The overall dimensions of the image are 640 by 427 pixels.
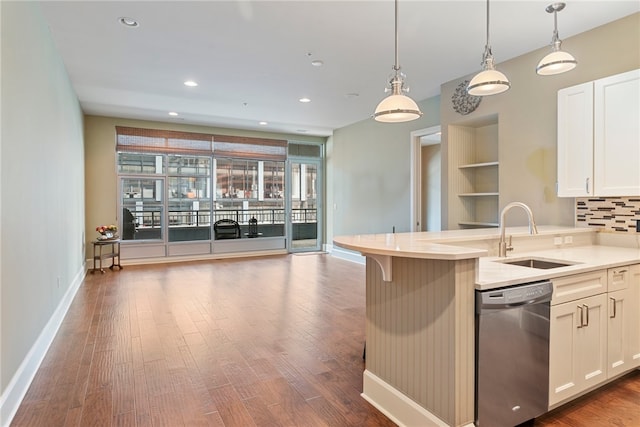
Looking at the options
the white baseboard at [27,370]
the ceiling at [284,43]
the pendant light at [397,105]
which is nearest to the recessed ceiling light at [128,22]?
the ceiling at [284,43]

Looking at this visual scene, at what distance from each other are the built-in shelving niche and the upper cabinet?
1353 mm

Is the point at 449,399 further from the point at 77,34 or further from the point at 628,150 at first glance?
the point at 77,34

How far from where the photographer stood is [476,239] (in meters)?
2.57

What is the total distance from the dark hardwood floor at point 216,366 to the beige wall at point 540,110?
1.93m

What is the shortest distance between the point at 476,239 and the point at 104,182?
23.4 feet

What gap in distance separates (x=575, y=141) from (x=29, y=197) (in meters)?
4.61

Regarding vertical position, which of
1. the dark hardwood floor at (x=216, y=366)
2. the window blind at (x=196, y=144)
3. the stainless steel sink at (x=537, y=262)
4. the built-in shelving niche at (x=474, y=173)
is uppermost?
the window blind at (x=196, y=144)

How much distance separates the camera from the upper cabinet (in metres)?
2.86

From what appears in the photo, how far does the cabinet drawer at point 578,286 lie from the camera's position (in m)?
2.06

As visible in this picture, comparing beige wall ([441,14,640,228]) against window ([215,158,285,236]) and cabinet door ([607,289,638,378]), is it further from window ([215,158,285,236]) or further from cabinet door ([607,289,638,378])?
window ([215,158,285,236])

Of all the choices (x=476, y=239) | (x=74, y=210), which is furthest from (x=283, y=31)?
(x=74, y=210)

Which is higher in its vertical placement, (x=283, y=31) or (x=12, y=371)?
(x=283, y=31)

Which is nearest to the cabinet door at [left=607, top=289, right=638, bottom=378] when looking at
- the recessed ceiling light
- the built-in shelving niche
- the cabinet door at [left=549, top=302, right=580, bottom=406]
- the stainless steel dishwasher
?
the cabinet door at [left=549, top=302, right=580, bottom=406]

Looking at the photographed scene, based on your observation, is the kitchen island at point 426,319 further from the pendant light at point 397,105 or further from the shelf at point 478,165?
the shelf at point 478,165
